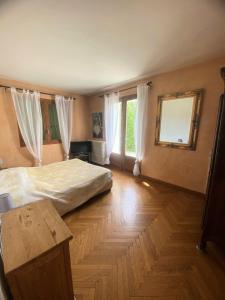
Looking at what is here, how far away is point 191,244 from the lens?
1552 mm

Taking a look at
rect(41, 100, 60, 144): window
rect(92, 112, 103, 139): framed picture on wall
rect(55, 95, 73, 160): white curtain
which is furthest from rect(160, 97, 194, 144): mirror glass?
rect(41, 100, 60, 144): window

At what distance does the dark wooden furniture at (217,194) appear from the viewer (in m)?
1.24

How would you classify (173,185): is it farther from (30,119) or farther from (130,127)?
(30,119)

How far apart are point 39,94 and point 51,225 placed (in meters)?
3.48

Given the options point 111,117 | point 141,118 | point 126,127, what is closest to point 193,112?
point 141,118

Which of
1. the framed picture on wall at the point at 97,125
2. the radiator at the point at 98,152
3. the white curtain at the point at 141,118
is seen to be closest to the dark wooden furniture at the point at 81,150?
the radiator at the point at 98,152

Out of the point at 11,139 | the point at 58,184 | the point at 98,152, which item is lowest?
the point at 58,184

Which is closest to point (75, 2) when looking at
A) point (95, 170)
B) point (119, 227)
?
point (95, 170)

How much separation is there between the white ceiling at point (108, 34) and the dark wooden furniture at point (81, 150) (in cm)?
215

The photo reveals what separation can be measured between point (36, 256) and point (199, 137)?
8.91 ft

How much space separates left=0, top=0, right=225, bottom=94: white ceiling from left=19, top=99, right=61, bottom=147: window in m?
1.20

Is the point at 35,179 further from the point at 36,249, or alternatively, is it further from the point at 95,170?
the point at 36,249

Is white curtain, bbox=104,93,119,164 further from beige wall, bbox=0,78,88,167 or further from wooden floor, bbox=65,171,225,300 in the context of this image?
wooden floor, bbox=65,171,225,300

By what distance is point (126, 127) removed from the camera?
147 inches
